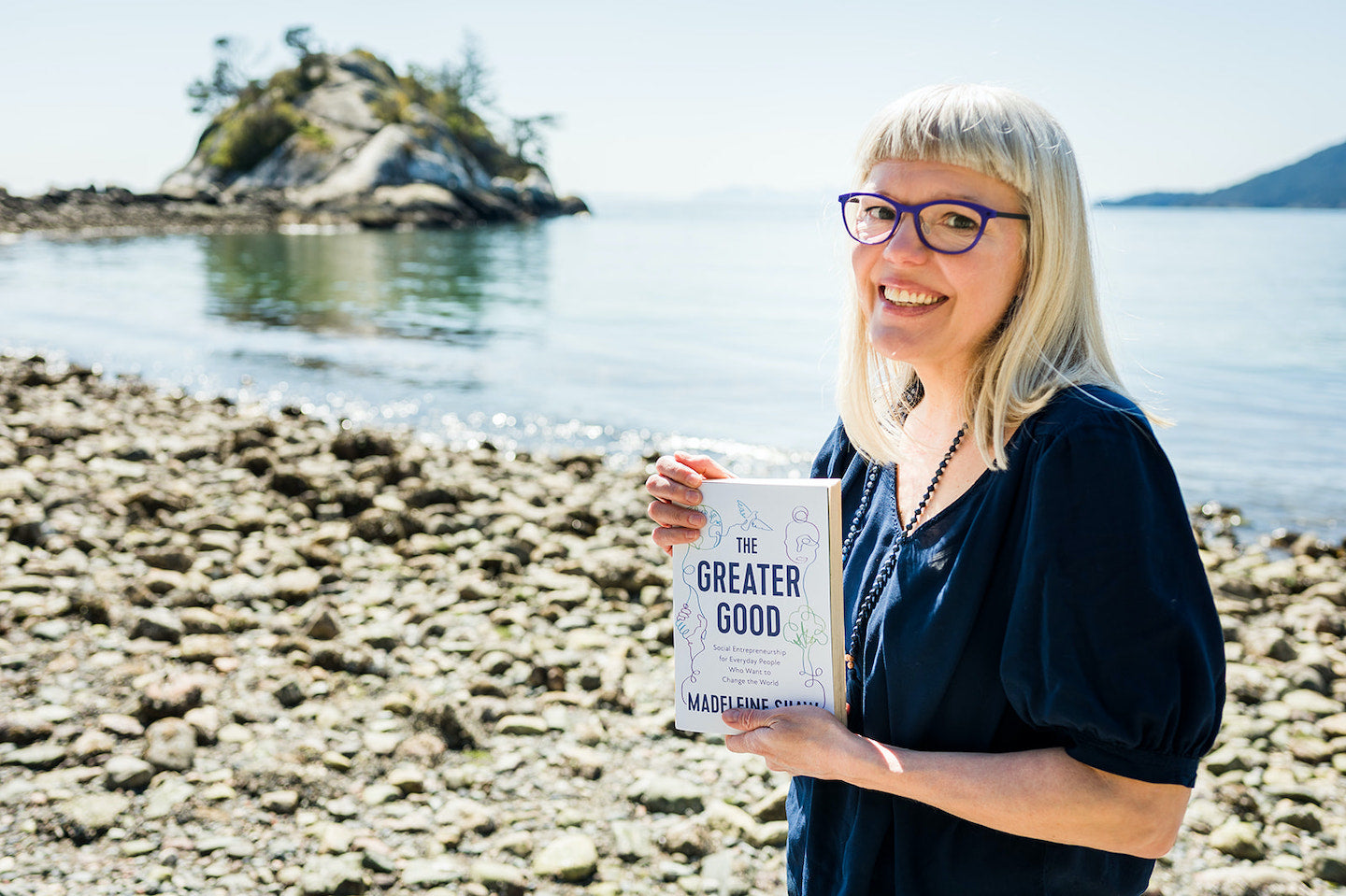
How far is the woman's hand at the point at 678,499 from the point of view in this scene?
5.97ft

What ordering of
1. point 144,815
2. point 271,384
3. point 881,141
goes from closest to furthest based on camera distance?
1. point 881,141
2. point 144,815
3. point 271,384

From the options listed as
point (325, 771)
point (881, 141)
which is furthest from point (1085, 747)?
point (325, 771)

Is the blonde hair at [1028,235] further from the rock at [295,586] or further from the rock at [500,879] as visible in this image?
the rock at [295,586]

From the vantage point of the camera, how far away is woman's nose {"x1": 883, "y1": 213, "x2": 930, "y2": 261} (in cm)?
172

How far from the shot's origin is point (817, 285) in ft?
108

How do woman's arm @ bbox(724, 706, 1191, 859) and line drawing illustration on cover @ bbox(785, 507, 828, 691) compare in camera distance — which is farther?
line drawing illustration on cover @ bbox(785, 507, 828, 691)

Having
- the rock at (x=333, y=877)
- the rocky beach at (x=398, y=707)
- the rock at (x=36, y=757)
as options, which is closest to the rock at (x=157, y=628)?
the rocky beach at (x=398, y=707)

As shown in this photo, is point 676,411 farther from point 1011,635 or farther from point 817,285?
point 817,285

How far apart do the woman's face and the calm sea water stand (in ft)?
0.89

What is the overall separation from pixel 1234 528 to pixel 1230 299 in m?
21.7

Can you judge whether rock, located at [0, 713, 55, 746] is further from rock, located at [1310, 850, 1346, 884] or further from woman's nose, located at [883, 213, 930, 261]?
rock, located at [1310, 850, 1346, 884]

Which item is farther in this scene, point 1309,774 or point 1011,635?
point 1309,774

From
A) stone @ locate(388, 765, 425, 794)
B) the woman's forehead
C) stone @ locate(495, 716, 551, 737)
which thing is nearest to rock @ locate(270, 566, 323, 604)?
stone @ locate(495, 716, 551, 737)

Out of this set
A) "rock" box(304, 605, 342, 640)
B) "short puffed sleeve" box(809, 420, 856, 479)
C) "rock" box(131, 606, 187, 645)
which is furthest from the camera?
"rock" box(304, 605, 342, 640)
